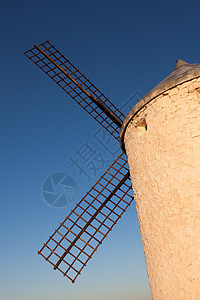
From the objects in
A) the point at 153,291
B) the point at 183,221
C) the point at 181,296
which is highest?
the point at 183,221

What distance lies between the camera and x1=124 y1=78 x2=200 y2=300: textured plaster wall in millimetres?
2457

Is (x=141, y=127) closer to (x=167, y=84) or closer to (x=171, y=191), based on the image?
(x=167, y=84)

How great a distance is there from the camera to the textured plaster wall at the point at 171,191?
96.7 inches

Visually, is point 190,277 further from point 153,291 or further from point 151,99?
point 151,99

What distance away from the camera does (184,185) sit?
2.59 m

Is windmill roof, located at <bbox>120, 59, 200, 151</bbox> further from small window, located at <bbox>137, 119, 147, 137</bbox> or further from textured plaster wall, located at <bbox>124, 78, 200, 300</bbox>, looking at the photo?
small window, located at <bbox>137, 119, 147, 137</bbox>

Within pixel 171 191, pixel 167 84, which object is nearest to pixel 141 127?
pixel 167 84

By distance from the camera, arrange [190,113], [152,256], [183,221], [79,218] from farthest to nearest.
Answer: [79,218], [152,256], [190,113], [183,221]

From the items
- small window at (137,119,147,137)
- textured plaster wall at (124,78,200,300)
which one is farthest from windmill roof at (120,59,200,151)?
small window at (137,119,147,137)

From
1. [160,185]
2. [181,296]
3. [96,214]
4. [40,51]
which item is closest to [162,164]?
[160,185]

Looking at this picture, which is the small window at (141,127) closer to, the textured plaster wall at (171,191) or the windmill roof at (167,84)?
the textured plaster wall at (171,191)

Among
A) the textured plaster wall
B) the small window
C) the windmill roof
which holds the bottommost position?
the textured plaster wall

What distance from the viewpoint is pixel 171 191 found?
2.69 m

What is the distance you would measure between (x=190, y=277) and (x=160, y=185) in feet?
3.15
